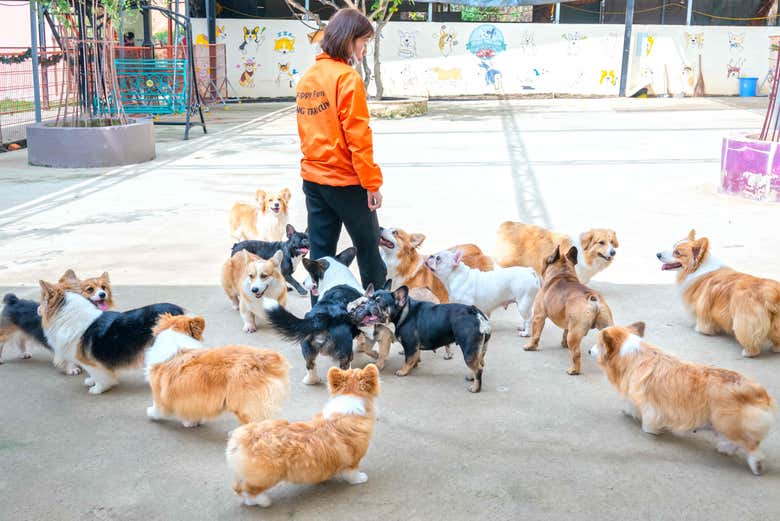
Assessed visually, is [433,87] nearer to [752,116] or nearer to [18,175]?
[752,116]

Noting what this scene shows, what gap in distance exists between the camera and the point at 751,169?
9.09m

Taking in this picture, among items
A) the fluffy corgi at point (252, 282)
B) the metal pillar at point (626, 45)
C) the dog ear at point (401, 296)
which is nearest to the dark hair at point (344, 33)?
the dog ear at point (401, 296)

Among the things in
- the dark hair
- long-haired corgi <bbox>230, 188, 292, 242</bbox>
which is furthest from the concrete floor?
the dark hair

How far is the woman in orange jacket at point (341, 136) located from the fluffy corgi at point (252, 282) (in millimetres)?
605

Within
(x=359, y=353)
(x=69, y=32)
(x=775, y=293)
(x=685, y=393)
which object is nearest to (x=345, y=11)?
(x=359, y=353)

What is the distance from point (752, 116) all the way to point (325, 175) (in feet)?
54.5

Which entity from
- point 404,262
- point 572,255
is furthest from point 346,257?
point 572,255

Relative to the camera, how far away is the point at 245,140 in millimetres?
14773

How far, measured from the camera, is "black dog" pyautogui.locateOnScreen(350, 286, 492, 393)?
4234mm

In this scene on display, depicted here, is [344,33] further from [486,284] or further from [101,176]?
[101,176]

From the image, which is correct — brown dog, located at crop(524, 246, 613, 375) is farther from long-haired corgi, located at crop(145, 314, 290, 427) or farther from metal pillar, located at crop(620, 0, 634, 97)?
metal pillar, located at crop(620, 0, 634, 97)

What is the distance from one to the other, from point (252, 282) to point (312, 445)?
2128 millimetres

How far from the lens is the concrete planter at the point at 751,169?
885 cm

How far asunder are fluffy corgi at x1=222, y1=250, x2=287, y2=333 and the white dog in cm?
106
